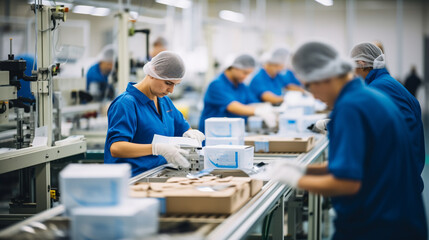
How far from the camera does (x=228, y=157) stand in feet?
9.07

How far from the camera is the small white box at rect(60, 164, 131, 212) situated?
1.62m

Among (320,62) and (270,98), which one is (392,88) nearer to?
(320,62)

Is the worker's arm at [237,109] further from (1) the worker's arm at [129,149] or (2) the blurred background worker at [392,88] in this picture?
(1) the worker's arm at [129,149]

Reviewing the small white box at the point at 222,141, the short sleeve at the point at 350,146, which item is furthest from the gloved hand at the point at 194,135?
the short sleeve at the point at 350,146

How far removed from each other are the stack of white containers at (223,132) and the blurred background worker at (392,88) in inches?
33.2

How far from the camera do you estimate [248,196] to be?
224 centimetres

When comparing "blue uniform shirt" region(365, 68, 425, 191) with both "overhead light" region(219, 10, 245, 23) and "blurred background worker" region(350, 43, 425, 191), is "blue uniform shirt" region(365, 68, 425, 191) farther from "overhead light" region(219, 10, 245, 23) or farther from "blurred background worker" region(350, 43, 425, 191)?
"overhead light" region(219, 10, 245, 23)

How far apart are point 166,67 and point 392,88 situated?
1.31 meters

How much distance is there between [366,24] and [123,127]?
12.3 metres

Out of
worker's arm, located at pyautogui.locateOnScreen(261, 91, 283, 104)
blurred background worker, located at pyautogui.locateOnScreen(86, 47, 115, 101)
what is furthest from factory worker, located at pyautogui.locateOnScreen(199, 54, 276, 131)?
blurred background worker, located at pyautogui.locateOnScreen(86, 47, 115, 101)

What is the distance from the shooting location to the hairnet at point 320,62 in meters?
1.75

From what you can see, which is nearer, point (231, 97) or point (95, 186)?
point (95, 186)

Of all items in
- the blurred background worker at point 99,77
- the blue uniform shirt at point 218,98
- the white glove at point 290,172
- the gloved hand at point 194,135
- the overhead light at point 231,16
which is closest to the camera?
the white glove at point 290,172

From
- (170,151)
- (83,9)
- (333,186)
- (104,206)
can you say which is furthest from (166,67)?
(83,9)
